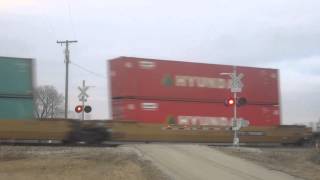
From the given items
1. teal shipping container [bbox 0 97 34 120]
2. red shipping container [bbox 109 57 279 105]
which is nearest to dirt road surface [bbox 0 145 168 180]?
teal shipping container [bbox 0 97 34 120]

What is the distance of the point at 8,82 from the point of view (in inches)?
977

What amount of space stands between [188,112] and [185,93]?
0.91 metres

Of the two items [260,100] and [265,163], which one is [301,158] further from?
[260,100]

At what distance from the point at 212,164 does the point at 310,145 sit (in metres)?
12.5

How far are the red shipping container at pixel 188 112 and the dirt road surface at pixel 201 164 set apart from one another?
10.1 ft

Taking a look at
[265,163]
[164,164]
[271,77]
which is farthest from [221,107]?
[164,164]

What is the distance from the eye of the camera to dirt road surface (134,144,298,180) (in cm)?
1938

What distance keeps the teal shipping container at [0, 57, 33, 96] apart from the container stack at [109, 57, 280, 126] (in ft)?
13.8

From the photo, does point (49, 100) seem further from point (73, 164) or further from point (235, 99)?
point (73, 164)

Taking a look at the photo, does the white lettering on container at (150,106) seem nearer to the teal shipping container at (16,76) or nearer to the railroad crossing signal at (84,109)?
the teal shipping container at (16,76)

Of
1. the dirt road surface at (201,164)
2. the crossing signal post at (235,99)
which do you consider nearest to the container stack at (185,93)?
the crossing signal post at (235,99)

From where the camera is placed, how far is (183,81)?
2900 centimetres

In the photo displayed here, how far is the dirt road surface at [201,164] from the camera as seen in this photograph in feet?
63.6

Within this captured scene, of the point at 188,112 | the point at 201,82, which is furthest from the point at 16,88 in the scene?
the point at 201,82
